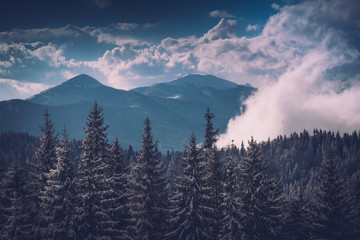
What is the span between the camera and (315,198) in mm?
37750

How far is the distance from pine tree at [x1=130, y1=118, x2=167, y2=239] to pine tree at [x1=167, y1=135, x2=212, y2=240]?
1571mm

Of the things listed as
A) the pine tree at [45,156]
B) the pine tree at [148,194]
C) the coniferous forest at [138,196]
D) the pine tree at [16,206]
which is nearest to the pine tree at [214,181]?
the coniferous forest at [138,196]

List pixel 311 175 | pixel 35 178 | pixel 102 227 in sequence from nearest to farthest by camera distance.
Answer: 1. pixel 102 227
2. pixel 35 178
3. pixel 311 175

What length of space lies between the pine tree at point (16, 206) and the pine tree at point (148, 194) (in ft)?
41.7

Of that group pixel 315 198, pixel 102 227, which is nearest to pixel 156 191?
pixel 102 227

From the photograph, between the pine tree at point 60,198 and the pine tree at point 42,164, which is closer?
the pine tree at point 60,198

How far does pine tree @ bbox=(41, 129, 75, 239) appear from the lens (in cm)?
2861

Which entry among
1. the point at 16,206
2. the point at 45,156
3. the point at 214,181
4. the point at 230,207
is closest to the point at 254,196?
the point at 230,207

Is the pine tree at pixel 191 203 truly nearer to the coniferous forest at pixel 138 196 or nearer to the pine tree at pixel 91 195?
the coniferous forest at pixel 138 196

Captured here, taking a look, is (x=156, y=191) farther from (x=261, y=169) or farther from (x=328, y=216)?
(x=328, y=216)

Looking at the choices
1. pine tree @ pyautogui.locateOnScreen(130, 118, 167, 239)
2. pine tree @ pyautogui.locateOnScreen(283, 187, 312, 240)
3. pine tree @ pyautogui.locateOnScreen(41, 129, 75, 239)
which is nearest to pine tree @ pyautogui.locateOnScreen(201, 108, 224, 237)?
pine tree @ pyautogui.locateOnScreen(130, 118, 167, 239)

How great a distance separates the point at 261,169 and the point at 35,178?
26.6 m

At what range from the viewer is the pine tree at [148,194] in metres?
31.4

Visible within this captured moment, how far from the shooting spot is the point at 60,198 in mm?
29141
